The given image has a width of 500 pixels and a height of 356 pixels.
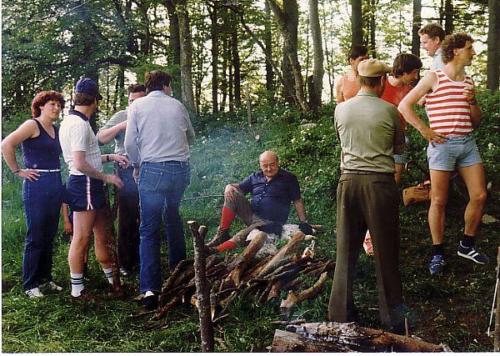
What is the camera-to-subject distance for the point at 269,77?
375 cm

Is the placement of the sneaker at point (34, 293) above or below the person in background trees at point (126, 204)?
below

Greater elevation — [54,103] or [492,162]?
[54,103]

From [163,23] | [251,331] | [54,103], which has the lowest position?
[251,331]

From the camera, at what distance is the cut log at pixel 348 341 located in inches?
76.6

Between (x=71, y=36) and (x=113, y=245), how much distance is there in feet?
4.61

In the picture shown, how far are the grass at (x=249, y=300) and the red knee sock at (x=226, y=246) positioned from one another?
0.17 metres

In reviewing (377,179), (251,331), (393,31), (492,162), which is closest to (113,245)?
(251,331)

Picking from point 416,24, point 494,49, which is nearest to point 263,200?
point 416,24

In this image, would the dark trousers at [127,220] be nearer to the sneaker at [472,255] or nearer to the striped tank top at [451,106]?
the striped tank top at [451,106]

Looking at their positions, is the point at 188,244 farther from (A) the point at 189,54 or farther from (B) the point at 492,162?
(B) the point at 492,162

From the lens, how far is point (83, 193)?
8.99 feet

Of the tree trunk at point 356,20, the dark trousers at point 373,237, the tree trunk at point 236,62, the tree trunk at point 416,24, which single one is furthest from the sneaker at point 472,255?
the tree trunk at point 356,20

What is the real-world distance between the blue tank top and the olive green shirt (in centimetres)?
167

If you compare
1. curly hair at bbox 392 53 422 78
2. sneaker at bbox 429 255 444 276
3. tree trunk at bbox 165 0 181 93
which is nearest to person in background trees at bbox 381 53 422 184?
curly hair at bbox 392 53 422 78
